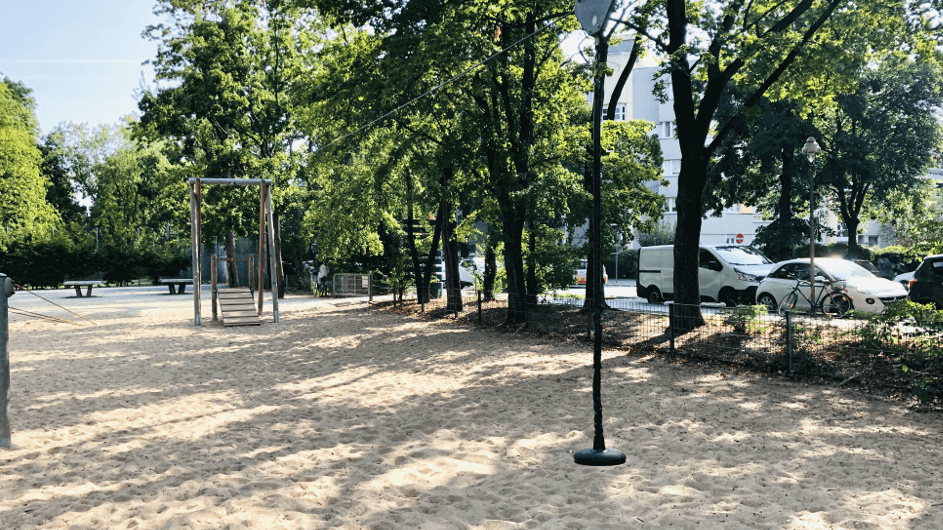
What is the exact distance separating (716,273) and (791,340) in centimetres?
1137

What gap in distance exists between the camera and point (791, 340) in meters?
10.4

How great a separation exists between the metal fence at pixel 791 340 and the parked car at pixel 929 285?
4.78 m

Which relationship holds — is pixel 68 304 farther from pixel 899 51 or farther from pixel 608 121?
pixel 899 51

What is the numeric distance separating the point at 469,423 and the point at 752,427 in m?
2.87

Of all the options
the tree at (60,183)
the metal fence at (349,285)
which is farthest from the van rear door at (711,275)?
the tree at (60,183)

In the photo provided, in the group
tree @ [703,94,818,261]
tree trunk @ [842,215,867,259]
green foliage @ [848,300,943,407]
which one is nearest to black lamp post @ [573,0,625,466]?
green foliage @ [848,300,943,407]

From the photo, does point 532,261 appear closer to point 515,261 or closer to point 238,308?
point 515,261

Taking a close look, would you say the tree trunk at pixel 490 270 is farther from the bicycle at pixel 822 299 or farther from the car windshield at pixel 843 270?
the car windshield at pixel 843 270

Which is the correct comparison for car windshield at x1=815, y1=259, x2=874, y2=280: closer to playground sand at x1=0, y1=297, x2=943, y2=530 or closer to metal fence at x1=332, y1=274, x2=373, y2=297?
playground sand at x1=0, y1=297, x2=943, y2=530

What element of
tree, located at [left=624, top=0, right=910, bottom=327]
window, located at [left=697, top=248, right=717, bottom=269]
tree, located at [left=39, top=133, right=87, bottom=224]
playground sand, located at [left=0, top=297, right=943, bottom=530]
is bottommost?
playground sand, located at [left=0, top=297, right=943, bottom=530]

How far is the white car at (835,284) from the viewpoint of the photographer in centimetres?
1612

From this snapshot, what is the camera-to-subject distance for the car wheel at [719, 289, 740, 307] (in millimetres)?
20672

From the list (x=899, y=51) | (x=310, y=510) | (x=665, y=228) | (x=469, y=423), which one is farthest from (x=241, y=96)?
(x=665, y=228)

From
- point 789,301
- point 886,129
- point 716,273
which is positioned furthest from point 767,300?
point 886,129
